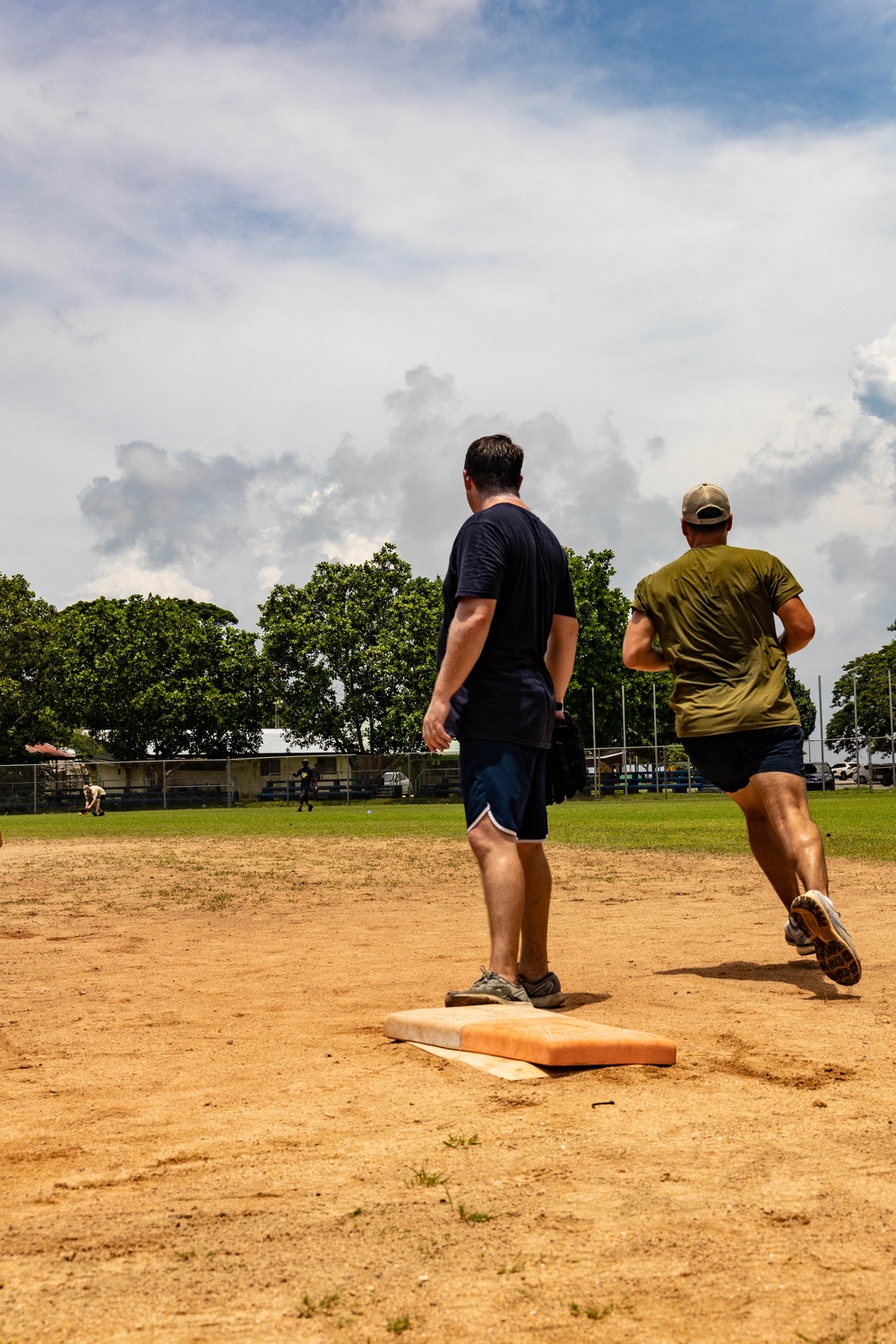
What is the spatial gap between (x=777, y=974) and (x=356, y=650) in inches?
1777

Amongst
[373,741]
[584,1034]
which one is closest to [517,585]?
[584,1034]

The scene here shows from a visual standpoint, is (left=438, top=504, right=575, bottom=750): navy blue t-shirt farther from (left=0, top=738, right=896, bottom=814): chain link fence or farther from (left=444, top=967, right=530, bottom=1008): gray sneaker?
(left=0, top=738, right=896, bottom=814): chain link fence

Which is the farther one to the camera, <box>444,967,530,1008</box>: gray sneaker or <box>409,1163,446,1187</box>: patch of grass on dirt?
<box>444,967,530,1008</box>: gray sneaker

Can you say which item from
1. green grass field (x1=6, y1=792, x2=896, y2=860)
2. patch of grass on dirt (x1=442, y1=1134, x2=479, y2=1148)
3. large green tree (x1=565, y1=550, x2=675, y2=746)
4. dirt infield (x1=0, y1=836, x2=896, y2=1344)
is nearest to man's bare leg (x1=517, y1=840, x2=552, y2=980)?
dirt infield (x1=0, y1=836, x2=896, y2=1344)

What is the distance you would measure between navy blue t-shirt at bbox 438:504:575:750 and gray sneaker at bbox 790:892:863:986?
113 cm

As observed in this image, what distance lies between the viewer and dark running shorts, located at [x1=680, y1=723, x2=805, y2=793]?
529cm

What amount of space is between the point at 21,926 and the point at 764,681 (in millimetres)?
5489

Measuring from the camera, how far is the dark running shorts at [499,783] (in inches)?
175

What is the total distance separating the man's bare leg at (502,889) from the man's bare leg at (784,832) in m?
1.17

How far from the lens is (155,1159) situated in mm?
2768

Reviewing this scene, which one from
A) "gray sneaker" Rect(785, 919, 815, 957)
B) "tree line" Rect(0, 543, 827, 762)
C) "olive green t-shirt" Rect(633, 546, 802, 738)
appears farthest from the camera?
"tree line" Rect(0, 543, 827, 762)

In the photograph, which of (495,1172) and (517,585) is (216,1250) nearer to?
(495,1172)

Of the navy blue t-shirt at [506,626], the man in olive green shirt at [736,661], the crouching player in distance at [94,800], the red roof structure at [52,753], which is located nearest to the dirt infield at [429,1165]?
the man in olive green shirt at [736,661]

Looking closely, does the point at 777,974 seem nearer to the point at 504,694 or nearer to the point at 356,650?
the point at 504,694
